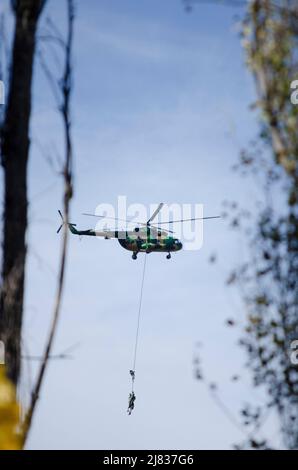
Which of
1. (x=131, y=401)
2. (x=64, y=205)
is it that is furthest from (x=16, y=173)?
(x=131, y=401)

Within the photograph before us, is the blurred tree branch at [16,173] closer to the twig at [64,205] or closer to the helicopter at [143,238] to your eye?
the twig at [64,205]

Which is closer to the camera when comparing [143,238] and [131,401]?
[131,401]

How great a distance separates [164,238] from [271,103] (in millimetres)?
4334

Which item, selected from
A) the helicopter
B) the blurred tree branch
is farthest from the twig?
the helicopter

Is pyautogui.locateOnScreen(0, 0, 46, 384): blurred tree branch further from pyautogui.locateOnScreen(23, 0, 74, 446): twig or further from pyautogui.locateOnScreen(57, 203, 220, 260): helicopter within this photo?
pyautogui.locateOnScreen(57, 203, 220, 260): helicopter

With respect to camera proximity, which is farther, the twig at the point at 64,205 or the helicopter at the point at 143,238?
the helicopter at the point at 143,238

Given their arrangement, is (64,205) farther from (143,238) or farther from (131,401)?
(143,238)

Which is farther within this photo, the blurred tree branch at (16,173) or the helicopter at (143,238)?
the helicopter at (143,238)

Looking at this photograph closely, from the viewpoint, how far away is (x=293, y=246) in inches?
298

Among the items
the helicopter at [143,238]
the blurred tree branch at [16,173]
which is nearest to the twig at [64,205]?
the blurred tree branch at [16,173]

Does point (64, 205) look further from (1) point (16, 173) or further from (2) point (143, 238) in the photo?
(2) point (143, 238)

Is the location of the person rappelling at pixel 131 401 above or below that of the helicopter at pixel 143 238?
below
